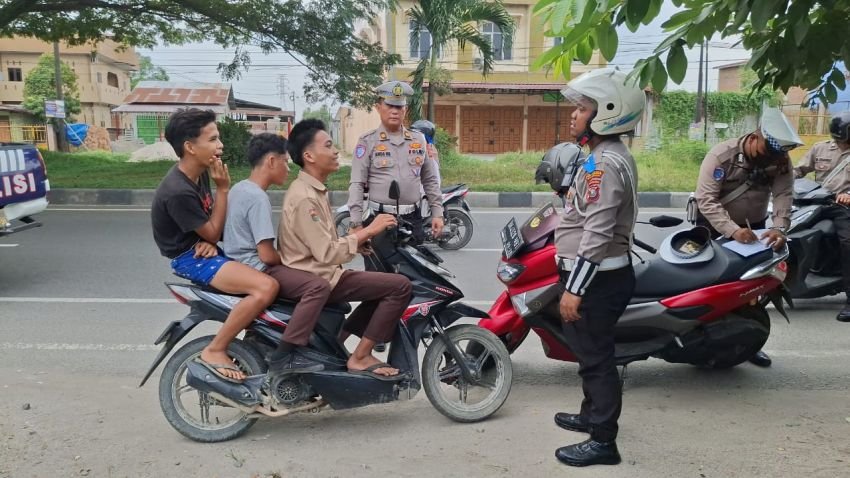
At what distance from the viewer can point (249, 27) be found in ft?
43.3

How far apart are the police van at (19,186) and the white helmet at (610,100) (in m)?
5.20

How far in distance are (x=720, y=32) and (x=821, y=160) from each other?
3668 millimetres

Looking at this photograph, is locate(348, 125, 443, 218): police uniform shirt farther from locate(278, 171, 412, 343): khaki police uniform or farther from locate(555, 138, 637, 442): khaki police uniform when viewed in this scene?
locate(555, 138, 637, 442): khaki police uniform

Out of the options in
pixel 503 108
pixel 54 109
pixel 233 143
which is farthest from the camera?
pixel 503 108

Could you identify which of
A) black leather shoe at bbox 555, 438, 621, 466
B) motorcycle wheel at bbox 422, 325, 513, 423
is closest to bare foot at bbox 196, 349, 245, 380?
motorcycle wheel at bbox 422, 325, 513, 423

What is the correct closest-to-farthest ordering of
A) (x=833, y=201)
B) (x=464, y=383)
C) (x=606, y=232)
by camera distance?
1. (x=606, y=232)
2. (x=464, y=383)
3. (x=833, y=201)

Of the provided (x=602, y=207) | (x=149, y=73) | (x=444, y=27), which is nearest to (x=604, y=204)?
(x=602, y=207)

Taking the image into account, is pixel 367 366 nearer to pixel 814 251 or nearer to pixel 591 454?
pixel 591 454

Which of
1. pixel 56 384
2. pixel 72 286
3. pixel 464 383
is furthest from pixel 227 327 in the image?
pixel 72 286

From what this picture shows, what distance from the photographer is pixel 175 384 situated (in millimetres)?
3094

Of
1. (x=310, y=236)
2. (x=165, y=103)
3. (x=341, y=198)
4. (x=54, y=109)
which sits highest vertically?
(x=165, y=103)

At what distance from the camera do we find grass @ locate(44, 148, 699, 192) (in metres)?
13.1

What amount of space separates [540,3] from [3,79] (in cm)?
4557

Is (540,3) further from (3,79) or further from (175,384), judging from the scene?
(3,79)
